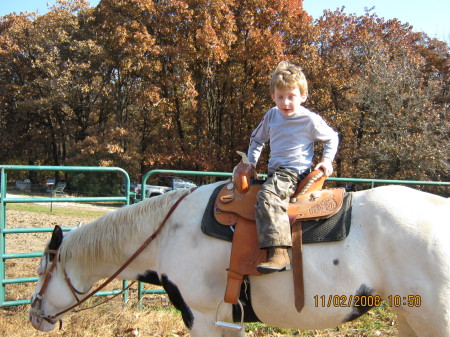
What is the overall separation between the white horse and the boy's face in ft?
2.29

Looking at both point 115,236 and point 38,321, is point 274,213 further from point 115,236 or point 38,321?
point 38,321

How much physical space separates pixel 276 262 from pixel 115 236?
125cm

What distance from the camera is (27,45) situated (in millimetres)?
22922

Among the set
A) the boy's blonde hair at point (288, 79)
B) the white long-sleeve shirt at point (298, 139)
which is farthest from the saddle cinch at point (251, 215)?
the boy's blonde hair at point (288, 79)

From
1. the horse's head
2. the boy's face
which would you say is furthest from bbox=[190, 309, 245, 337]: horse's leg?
the boy's face

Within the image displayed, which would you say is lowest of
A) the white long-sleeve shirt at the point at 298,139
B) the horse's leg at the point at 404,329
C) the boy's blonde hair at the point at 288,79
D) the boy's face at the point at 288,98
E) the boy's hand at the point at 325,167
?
the horse's leg at the point at 404,329

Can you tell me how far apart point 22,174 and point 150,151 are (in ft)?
48.9

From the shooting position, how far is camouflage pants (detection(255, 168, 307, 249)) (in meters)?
2.07

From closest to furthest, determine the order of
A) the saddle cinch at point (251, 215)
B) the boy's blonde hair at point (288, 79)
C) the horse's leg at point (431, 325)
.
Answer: the horse's leg at point (431, 325) → the saddle cinch at point (251, 215) → the boy's blonde hair at point (288, 79)

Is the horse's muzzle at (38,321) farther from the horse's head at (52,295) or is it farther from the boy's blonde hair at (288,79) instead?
the boy's blonde hair at (288,79)

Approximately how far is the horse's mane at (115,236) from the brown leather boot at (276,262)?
86 centimetres

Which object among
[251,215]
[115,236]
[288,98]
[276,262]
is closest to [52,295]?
[115,236]

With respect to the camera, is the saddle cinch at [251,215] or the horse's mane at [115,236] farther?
the horse's mane at [115,236]

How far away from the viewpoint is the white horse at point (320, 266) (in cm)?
195
